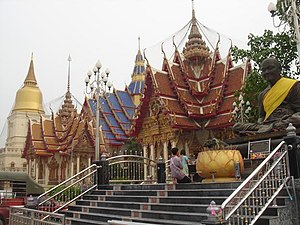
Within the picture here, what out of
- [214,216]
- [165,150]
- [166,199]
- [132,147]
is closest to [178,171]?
[166,199]

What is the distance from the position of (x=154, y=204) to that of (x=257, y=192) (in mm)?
2975

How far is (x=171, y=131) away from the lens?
25953mm

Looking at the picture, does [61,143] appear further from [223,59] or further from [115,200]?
[115,200]

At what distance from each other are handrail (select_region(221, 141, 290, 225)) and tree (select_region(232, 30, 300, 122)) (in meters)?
8.95

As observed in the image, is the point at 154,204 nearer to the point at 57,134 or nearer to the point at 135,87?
the point at 57,134

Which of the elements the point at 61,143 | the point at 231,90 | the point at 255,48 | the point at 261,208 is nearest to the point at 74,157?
the point at 61,143

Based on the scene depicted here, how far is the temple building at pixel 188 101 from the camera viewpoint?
81.4ft

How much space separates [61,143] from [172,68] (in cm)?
1576

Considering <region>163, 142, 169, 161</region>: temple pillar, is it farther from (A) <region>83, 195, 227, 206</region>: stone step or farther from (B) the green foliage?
(A) <region>83, 195, 227, 206</region>: stone step

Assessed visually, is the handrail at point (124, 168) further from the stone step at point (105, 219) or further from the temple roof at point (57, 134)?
the temple roof at point (57, 134)

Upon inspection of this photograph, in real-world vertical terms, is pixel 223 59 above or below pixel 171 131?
above

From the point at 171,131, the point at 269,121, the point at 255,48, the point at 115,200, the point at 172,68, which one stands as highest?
the point at 172,68

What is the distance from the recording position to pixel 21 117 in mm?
51562

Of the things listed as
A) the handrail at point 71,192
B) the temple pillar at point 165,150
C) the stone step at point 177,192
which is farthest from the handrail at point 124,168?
the temple pillar at point 165,150
